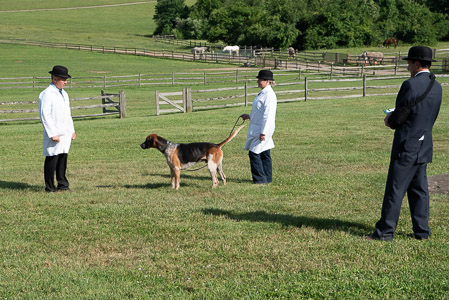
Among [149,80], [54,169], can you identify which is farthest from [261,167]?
[149,80]

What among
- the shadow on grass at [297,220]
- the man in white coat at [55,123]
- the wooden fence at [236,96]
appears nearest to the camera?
the shadow on grass at [297,220]

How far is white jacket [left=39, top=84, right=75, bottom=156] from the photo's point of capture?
9062mm

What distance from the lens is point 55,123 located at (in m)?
9.16

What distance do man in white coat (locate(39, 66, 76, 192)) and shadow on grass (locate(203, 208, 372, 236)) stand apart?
9.46 feet

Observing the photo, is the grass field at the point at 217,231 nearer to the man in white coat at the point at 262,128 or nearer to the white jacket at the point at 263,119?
the man in white coat at the point at 262,128

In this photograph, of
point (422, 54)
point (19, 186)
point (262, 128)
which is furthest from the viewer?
point (19, 186)

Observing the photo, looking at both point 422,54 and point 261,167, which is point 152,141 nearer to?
point 261,167

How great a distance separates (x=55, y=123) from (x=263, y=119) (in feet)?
11.1

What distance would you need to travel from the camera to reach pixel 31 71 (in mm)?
52250

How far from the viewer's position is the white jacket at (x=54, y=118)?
29.7ft

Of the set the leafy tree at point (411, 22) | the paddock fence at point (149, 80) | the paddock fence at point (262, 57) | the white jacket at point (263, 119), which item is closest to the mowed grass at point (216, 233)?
the white jacket at point (263, 119)

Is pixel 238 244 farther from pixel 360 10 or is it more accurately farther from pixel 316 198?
pixel 360 10


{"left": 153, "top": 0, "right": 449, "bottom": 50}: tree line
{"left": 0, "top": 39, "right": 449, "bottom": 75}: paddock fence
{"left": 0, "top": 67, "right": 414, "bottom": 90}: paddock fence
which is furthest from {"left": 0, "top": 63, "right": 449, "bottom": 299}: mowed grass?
{"left": 153, "top": 0, "right": 449, "bottom": 50}: tree line

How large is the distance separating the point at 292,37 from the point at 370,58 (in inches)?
678
